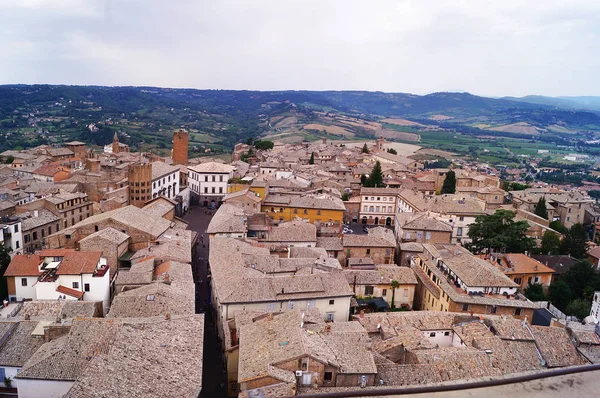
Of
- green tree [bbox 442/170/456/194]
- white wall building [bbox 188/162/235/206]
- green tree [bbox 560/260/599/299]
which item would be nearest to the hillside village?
green tree [bbox 560/260/599/299]

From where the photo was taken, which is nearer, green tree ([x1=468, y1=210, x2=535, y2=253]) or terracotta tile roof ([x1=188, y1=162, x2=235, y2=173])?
green tree ([x1=468, y1=210, x2=535, y2=253])

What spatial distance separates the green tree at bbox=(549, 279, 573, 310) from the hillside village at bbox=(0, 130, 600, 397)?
2.17 feet

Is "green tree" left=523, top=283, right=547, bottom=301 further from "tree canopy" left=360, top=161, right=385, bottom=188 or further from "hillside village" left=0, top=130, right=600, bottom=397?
"tree canopy" left=360, top=161, right=385, bottom=188

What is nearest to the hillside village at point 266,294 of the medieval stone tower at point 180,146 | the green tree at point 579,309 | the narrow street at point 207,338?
the narrow street at point 207,338

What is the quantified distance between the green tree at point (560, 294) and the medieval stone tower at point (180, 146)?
183 ft

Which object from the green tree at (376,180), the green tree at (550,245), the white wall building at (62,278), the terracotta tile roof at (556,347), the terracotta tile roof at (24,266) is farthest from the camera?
the green tree at (376,180)

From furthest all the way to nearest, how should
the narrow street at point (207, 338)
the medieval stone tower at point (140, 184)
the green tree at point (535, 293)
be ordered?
the medieval stone tower at point (140, 184) → the green tree at point (535, 293) → the narrow street at point (207, 338)

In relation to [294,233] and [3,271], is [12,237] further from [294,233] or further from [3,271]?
[294,233]

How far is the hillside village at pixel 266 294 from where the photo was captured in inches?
722

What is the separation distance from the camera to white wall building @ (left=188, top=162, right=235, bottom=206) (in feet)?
202

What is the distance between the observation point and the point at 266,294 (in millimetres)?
26672

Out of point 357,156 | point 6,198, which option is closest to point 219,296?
point 6,198

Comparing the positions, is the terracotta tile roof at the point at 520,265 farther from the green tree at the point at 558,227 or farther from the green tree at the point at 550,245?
the green tree at the point at 558,227

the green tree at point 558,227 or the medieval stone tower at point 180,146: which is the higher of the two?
the medieval stone tower at point 180,146
